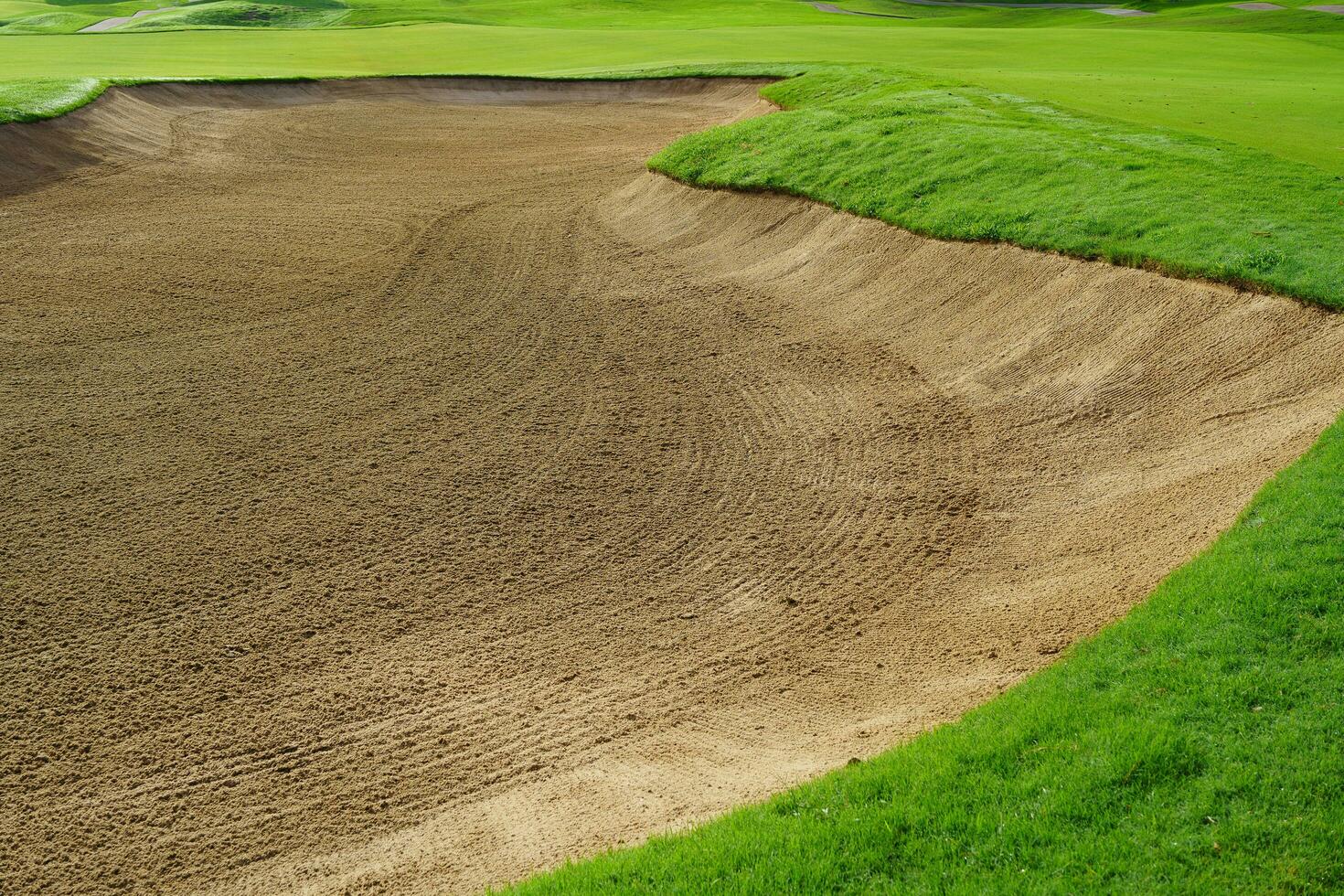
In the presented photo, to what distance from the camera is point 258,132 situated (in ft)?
97.8

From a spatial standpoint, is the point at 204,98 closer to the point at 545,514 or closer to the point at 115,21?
the point at 545,514

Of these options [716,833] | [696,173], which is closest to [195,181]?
[696,173]

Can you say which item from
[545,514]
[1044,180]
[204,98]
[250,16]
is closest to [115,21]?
[250,16]

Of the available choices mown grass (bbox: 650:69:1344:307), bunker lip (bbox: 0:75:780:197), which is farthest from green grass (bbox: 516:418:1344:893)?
bunker lip (bbox: 0:75:780:197)

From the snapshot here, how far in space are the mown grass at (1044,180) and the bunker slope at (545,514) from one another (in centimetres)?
49

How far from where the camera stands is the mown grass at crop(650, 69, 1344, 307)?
13383 millimetres

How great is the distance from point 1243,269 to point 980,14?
59.1m

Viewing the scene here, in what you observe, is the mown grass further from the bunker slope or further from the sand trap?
the sand trap

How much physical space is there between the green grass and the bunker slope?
1005mm

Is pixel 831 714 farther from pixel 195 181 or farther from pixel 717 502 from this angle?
pixel 195 181

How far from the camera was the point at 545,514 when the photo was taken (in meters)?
11.4

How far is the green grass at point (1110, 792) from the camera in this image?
5379 mm

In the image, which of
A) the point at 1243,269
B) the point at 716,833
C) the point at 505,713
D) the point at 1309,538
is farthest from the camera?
the point at 1243,269

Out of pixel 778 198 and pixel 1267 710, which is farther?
pixel 778 198
